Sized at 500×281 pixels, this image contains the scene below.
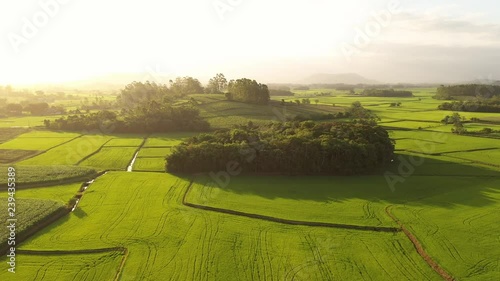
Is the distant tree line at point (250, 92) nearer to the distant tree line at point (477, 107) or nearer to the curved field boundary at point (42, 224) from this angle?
the distant tree line at point (477, 107)

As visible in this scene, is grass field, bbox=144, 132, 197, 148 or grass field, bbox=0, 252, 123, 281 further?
grass field, bbox=144, 132, 197, 148

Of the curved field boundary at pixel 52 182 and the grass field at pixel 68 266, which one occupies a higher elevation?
the curved field boundary at pixel 52 182

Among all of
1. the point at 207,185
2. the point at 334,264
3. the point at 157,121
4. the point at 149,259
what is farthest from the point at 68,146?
the point at 334,264

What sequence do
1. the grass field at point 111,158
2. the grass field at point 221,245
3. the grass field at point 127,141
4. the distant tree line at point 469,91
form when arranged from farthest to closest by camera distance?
the distant tree line at point 469,91, the grass field at point 127,141, the grass field at point 111,158, the grass field at point 221,245

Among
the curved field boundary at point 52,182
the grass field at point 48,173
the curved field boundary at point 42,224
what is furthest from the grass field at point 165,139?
the curved field boundary at point 42,224

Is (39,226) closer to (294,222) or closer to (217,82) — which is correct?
(294,222)

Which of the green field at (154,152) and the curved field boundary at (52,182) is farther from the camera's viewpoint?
the green field at (154,152)

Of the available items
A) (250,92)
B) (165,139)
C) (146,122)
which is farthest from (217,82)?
(165,139)

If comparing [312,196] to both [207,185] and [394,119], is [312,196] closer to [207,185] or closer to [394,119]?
[207,185]

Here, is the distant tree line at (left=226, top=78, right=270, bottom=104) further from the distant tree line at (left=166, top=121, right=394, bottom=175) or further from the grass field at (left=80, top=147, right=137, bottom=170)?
the distant tree line at (left=166, top=121, right=394, bottom=175)

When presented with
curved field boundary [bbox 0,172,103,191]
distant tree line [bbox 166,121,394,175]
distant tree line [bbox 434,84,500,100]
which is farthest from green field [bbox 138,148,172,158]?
distant tree line [bbox 434,84,500,100]
